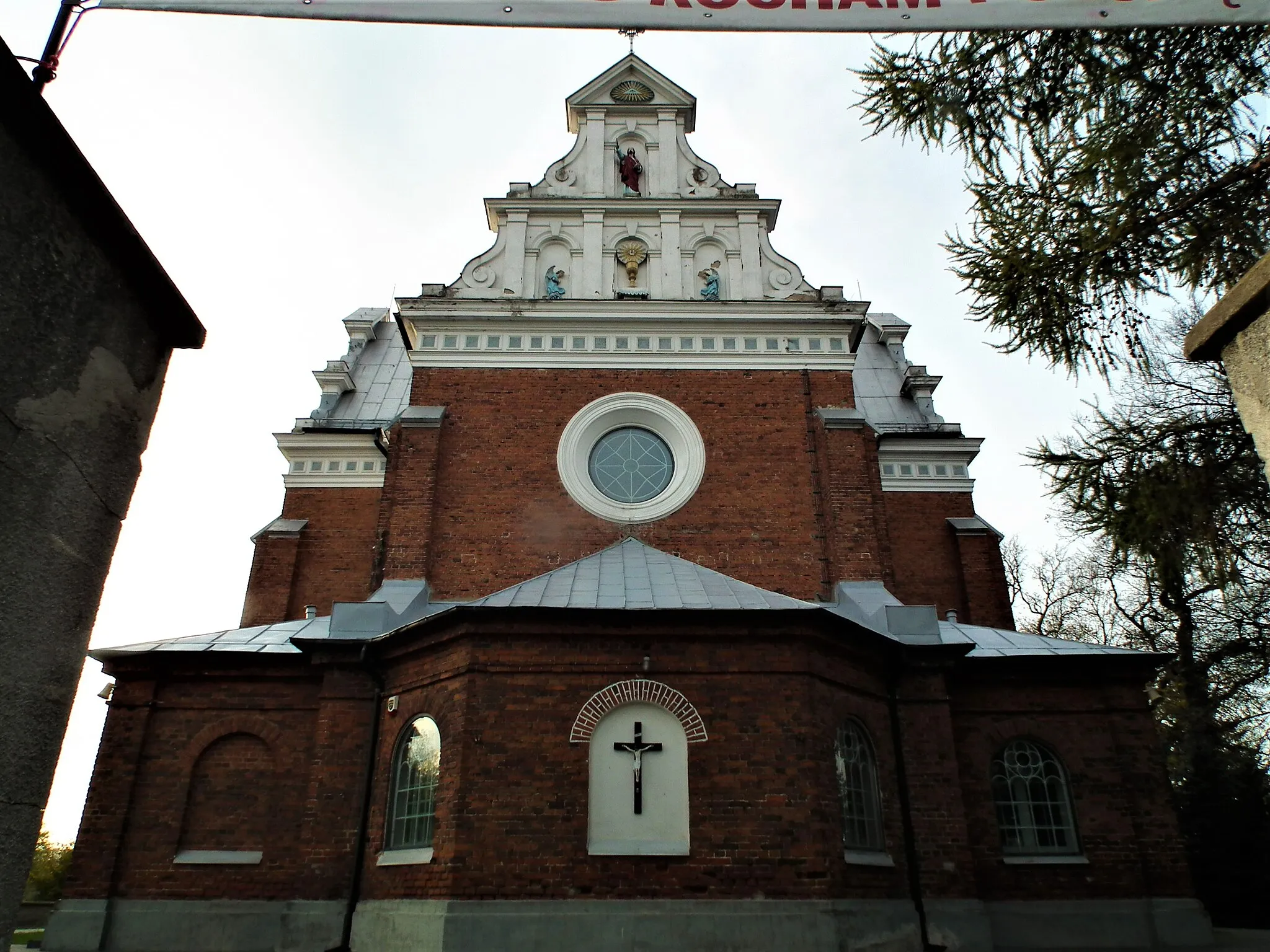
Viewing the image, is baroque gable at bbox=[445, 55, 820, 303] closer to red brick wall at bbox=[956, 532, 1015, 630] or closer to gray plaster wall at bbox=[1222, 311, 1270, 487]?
red brick wall at bbox=[956, 532, 1015, 630]

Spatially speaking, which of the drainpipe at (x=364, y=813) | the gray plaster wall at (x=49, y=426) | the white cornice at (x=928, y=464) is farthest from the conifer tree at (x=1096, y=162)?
the white cornice at (x=928, y=464)

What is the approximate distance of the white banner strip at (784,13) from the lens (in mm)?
4141

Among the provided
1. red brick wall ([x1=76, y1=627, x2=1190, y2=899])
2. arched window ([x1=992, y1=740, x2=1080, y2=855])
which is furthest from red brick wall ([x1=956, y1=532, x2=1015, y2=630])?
arched window ([x1=992, y1=740, x2=1080, y2=855])

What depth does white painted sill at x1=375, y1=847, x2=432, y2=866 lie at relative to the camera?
10.8 m

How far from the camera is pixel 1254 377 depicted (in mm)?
3516

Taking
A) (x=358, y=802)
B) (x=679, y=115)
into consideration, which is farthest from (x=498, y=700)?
(x=679, y=115)

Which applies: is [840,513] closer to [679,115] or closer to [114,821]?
[679,115]

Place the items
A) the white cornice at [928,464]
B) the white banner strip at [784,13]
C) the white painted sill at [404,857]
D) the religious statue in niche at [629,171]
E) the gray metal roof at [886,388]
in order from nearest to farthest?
the white banner strip at [784,13] → the white painted sill at [404,857] → the religious statue in niche at [629,171] → the white cornice at [928,464] → the gray metal roof at [886,388]

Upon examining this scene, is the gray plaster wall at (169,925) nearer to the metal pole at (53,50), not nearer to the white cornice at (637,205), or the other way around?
the metal pole at (53,50)

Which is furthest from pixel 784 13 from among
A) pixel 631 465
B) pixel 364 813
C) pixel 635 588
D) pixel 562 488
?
pixel 631 465

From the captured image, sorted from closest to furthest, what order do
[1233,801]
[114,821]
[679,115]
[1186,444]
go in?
1. [1186,444]
2. [114,821]
3. [1233,801]
4. [679,115]

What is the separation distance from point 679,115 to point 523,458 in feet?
27.9

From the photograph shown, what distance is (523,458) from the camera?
15305 millimetres

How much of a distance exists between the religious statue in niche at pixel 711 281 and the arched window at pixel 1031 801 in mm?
9025
